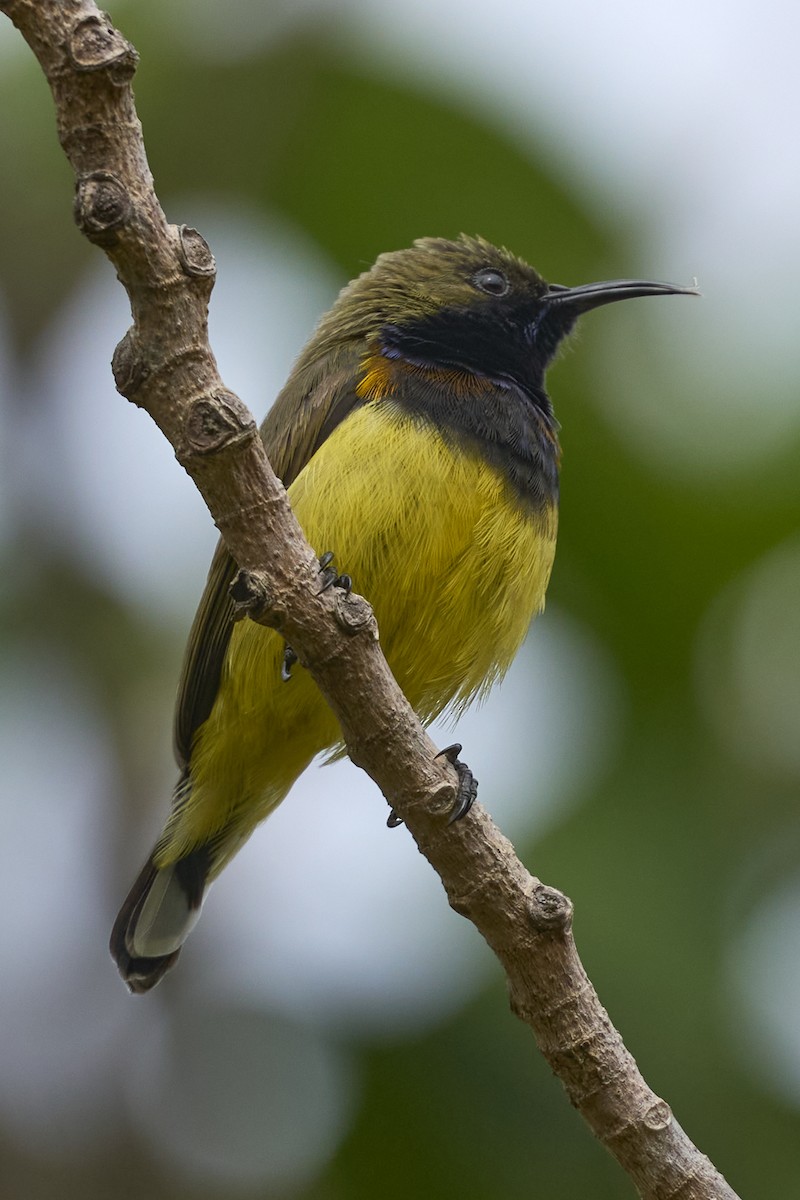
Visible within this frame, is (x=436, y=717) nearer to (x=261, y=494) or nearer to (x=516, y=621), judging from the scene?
(x=516, y=621)

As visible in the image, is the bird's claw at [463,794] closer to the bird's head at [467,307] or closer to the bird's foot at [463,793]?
the bird's foot at [463,793]

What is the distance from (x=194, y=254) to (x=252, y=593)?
718 millimetres

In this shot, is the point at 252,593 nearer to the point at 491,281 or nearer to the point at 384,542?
the point at 384,542

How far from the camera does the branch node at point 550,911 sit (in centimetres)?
347

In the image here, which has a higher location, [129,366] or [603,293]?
[603,293]

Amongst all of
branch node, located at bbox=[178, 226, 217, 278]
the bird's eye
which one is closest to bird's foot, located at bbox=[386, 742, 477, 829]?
branch node, located at bbox=[178, 226, 217, 278]

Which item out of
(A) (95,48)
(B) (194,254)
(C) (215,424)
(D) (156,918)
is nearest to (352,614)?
(C) (215,424)

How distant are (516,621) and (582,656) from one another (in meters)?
0.61

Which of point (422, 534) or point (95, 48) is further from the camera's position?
point (422, 534)

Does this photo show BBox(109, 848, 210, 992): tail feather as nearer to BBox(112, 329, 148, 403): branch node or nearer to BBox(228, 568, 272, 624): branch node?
BBox(228, 568, 272, 624): branch node

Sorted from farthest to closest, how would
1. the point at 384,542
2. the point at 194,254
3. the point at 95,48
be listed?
the point at 384,542 → the point at 194,254 → the point at 95,48

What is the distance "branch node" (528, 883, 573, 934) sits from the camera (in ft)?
11.4

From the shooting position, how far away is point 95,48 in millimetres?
2871

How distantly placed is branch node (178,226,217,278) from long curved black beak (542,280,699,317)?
2.78 meters
